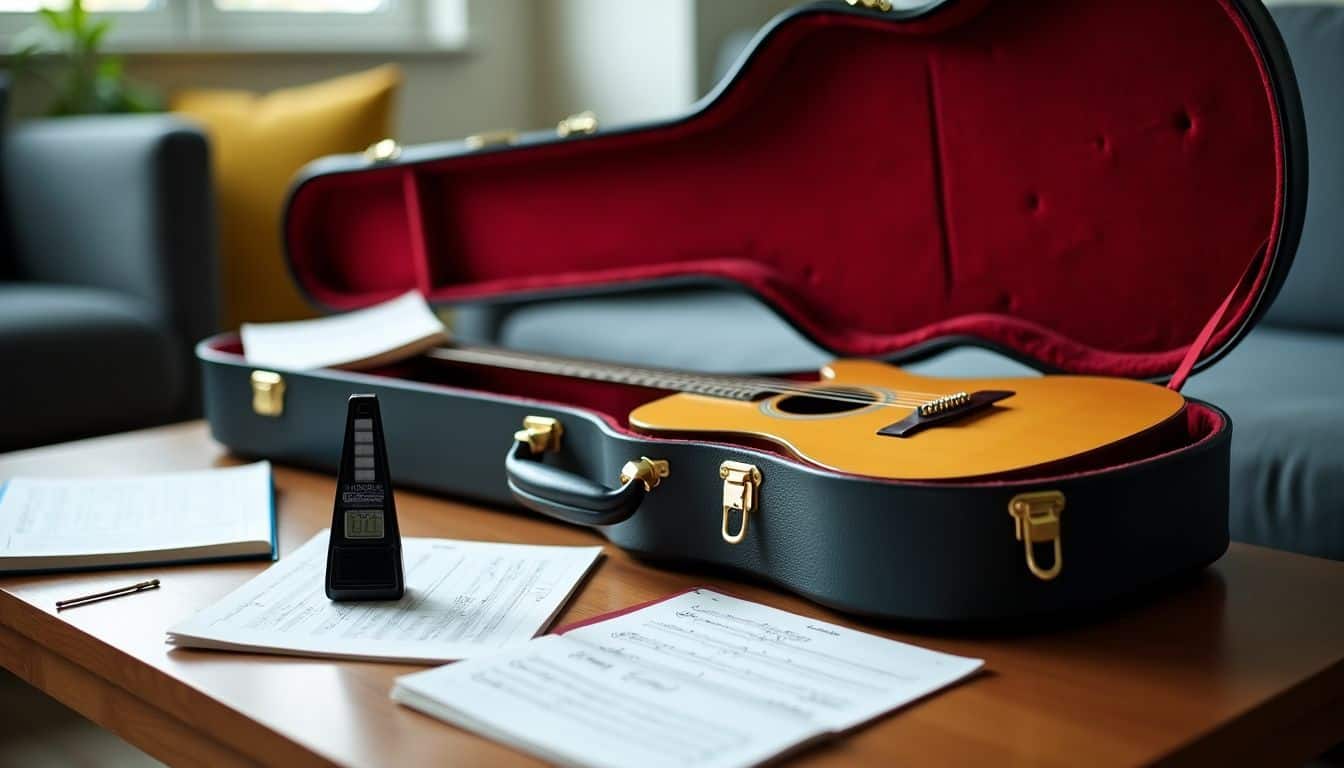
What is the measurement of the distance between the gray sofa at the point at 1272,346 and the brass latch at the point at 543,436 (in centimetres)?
46

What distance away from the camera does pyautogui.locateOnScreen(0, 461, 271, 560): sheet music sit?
1086mm

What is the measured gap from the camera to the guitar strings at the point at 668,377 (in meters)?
1.12

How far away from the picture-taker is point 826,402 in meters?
1.20

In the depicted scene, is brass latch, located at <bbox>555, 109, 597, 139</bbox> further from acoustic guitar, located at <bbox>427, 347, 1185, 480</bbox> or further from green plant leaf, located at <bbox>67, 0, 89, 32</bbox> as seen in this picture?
green plant leaf, located at <bbox>67, 0, 89, 32</bbox>

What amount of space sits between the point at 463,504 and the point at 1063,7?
72 centimetres

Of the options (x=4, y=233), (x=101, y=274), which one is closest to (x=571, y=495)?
(x=101, y=274)

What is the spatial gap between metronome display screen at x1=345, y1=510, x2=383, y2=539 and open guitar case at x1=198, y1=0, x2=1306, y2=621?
149 mm

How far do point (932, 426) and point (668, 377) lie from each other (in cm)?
36

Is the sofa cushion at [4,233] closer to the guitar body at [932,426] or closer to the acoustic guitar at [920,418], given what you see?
the acoustic guitar at [920,418]

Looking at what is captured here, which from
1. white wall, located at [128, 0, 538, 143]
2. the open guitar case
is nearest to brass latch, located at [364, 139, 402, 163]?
the open guitar case

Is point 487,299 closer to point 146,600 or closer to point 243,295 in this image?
point 146,600

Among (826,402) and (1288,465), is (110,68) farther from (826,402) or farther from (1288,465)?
(1288,465)

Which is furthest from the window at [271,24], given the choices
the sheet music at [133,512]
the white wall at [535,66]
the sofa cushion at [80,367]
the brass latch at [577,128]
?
the sheet music at [133,512]

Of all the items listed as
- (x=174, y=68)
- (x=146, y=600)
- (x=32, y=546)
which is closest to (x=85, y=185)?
(x=174, y=68)
